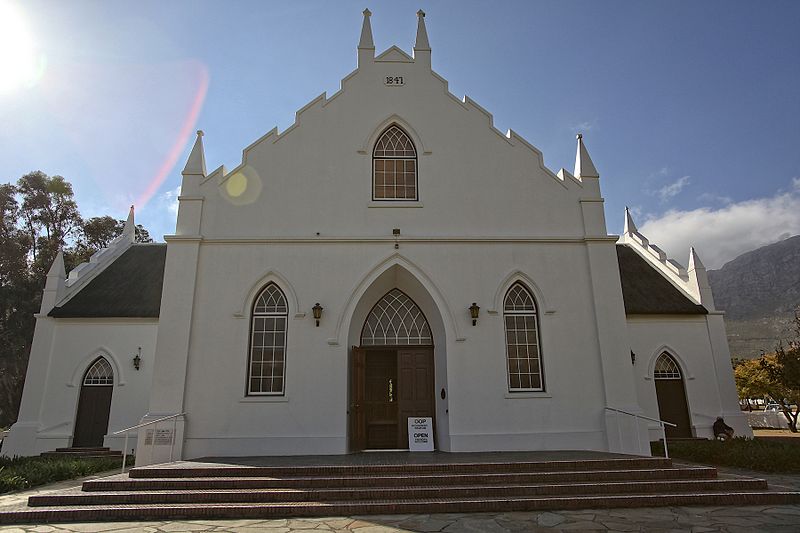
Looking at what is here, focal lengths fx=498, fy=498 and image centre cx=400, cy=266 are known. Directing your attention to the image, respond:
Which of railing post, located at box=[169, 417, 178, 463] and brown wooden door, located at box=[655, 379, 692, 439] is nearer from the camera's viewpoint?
railing post, located at box=[169, 417, 178, 463]

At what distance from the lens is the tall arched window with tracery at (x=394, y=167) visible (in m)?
13.1

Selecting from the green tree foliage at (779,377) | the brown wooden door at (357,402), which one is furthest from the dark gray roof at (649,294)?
the brown wooden door at (357,402)

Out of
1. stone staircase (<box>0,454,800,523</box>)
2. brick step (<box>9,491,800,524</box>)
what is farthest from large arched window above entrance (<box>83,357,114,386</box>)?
brick step (<box>9,491,800,524</box>)

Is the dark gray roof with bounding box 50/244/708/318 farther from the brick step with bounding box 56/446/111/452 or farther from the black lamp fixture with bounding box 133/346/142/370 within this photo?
the brick step with bounding box 56/446/111/452

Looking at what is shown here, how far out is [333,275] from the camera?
12.3 m

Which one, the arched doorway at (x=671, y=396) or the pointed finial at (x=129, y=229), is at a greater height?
the pointed finial at (x=129, y=229)

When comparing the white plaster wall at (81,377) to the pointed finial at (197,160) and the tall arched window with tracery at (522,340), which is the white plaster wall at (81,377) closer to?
the pointed finial at (197,160)

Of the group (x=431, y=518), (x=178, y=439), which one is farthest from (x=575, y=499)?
(x=178, y=439)

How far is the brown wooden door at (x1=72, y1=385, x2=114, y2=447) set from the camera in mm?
15555

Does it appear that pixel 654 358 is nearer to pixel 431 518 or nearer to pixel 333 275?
pixel 333 275

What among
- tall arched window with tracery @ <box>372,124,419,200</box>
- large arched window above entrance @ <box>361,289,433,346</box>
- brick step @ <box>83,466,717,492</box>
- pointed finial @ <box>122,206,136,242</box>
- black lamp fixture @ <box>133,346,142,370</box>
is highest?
pointed finial @ <box>122,206,136,242</box>

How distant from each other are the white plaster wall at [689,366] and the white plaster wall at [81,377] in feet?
52.3

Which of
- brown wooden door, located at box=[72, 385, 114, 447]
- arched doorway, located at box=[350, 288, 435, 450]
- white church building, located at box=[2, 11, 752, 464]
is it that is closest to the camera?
white church building, located at box=[2, 11, 752, 464]

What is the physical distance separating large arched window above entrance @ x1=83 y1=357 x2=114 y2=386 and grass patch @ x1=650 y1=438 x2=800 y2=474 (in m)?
16.9
